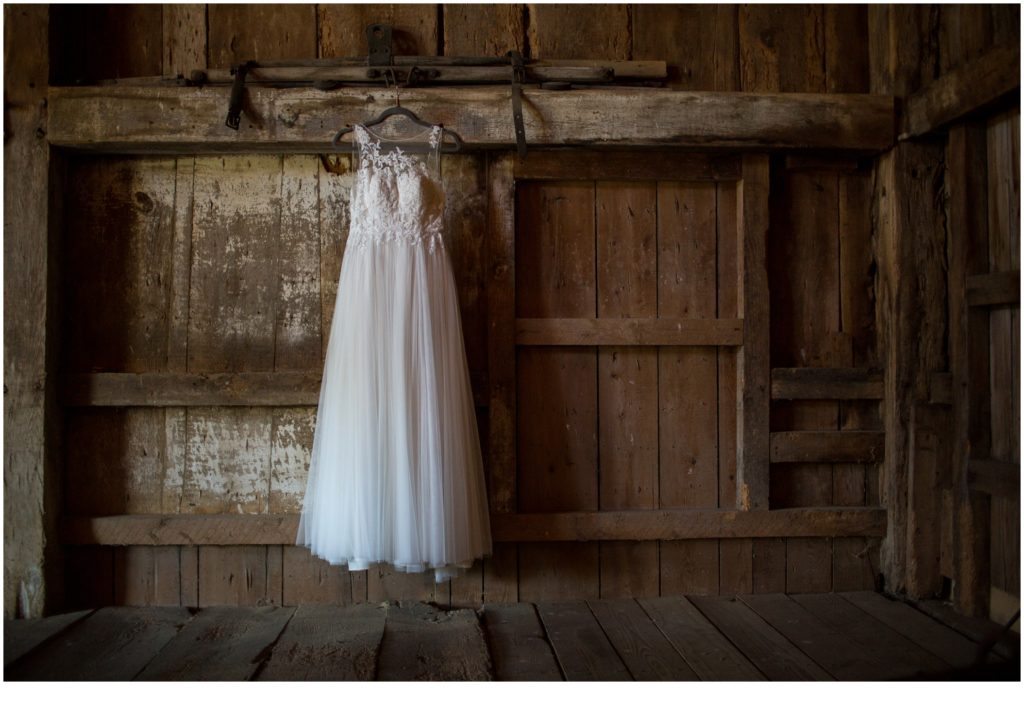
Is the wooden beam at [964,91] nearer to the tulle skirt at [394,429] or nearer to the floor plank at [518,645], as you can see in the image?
the tulle skirt at [394,429]

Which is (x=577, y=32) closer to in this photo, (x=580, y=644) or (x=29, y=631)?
(x=580, y=644)

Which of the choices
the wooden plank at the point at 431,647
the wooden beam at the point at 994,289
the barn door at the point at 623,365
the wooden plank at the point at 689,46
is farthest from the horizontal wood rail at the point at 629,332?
the wooden plank at the point at 431,647

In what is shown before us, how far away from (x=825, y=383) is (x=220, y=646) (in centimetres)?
201

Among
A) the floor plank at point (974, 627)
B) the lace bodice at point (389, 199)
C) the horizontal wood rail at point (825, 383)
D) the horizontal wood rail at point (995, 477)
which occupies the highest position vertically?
the lace bodice at point (389, 199)

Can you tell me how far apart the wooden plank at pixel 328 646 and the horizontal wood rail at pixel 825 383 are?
1.47 metres

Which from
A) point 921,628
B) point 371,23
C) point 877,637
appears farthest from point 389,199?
point 921,628

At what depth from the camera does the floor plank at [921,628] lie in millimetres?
1832

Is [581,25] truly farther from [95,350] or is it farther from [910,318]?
[95,350]

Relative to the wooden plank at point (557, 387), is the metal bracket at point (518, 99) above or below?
above

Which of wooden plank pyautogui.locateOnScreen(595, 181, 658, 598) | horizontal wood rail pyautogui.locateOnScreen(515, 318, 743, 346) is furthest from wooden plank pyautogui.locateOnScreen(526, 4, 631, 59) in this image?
horizontal wood rail pyautogui.locateOnScreen(515, 318, 743, 346)

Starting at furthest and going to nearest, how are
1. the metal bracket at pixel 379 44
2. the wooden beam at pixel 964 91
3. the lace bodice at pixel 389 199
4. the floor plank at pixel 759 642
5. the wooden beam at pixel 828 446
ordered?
1. the wooden beam at pixel 828 446
2. the metal bracket at pixel 379 44
3. the lace bodice at pixel 389 199
4. the wooden beam at pixel 964 91
5. the floor plank at pixel 759 642

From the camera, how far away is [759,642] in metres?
1.93

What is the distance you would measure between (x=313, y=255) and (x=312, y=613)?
1132 millimetres

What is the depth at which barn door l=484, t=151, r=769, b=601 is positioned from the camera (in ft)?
7.39
